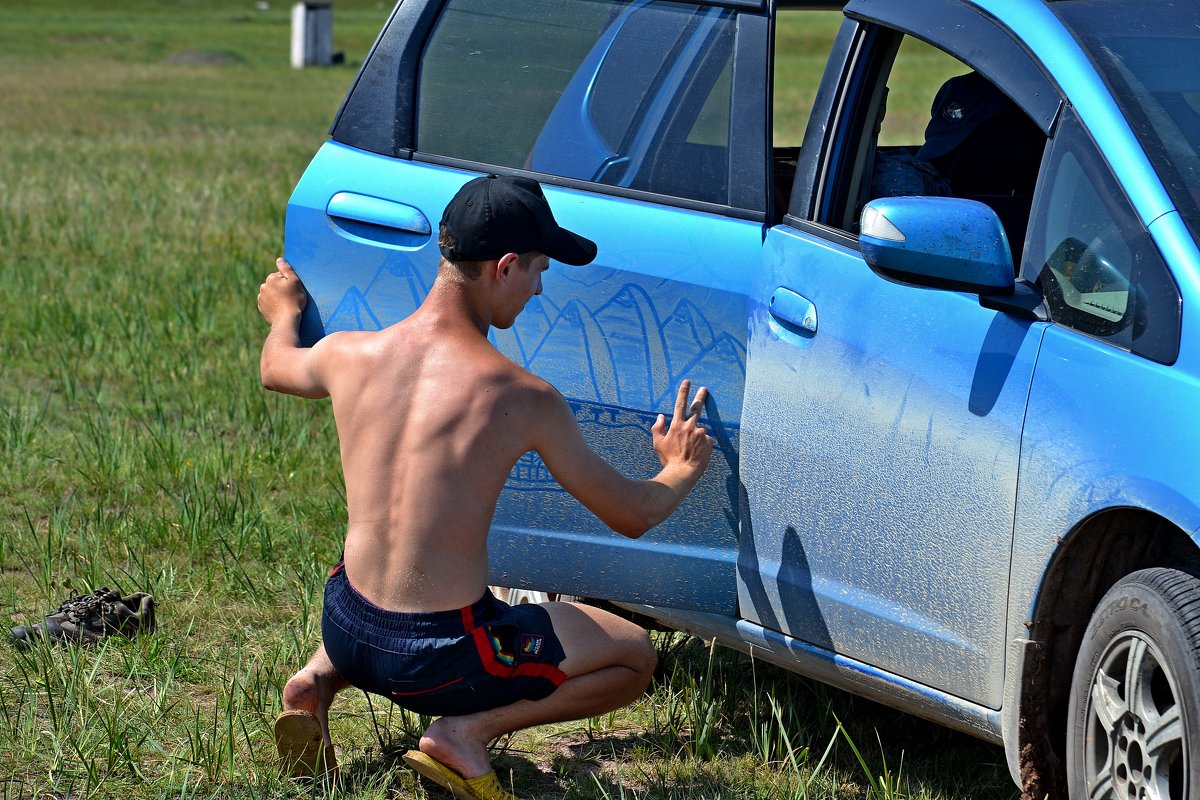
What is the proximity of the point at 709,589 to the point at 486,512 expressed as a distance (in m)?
0.57

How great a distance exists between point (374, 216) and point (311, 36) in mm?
38464

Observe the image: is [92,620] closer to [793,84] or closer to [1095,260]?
[1095,260]

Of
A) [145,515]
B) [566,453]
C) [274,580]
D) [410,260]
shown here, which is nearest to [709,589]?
[566,453]

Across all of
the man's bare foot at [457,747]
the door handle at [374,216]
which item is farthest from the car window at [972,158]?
the man's bare foot at [457,747]

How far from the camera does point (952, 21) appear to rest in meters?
3.08

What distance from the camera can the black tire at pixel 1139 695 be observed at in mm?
2336

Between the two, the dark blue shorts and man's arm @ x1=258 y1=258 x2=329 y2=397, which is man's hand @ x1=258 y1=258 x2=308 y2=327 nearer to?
man's arm @ x1=258 y1=258 x2=329 y2=397

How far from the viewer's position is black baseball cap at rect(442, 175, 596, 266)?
2.97m

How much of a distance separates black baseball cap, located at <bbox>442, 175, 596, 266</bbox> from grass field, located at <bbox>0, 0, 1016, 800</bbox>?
117cm

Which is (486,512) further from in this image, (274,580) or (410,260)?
(274,580)

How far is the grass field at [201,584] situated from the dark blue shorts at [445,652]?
304 mm

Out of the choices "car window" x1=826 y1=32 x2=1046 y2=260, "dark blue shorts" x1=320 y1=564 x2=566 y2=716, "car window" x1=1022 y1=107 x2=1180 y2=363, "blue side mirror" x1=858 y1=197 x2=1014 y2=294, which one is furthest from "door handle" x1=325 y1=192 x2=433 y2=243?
"car window" x1=1022 y1=107 x2=1180 y2=363

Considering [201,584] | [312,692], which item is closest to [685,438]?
[312,692]

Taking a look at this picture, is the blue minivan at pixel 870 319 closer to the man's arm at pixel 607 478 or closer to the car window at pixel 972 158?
the car window at pixel 972 158
